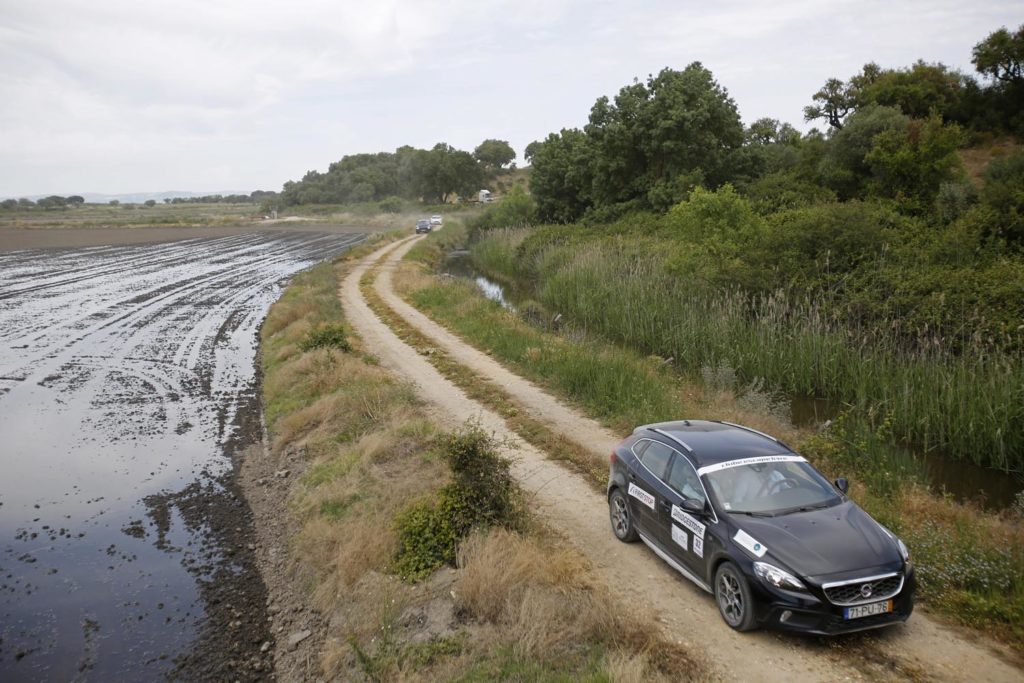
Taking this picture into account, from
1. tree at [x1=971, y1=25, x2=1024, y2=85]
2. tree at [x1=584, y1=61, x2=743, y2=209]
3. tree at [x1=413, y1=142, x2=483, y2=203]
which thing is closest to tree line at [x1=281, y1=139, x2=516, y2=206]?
tree at [x1=413, y1=142, x2=483, y2=203]

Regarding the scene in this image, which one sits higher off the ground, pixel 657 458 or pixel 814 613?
pixel 657 458

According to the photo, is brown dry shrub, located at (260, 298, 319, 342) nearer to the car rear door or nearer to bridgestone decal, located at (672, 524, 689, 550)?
the car rear door

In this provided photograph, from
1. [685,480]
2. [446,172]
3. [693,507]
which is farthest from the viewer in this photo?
[446,172]

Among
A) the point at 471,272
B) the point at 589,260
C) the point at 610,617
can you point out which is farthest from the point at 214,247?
the point at 610,617

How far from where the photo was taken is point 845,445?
45.0 ft

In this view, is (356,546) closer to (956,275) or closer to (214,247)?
(956,275)

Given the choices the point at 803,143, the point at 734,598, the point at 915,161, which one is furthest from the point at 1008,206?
the point at 803,143

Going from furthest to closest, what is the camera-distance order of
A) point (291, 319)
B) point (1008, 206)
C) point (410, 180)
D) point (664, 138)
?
point (410, 180)
point (664, 138)
point (291, 319)
point (1008, 206)

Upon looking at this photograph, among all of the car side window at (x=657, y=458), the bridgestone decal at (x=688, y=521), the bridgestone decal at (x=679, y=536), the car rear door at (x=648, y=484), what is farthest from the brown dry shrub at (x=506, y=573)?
the car side window at (x=657, y=458)

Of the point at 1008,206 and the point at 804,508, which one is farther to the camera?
the point at 1008,206

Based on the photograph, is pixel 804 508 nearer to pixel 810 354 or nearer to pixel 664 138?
pixel 810 354

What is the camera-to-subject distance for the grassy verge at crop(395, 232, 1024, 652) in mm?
8383

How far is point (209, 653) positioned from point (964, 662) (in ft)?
28.4

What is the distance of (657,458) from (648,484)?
1.20 ft
